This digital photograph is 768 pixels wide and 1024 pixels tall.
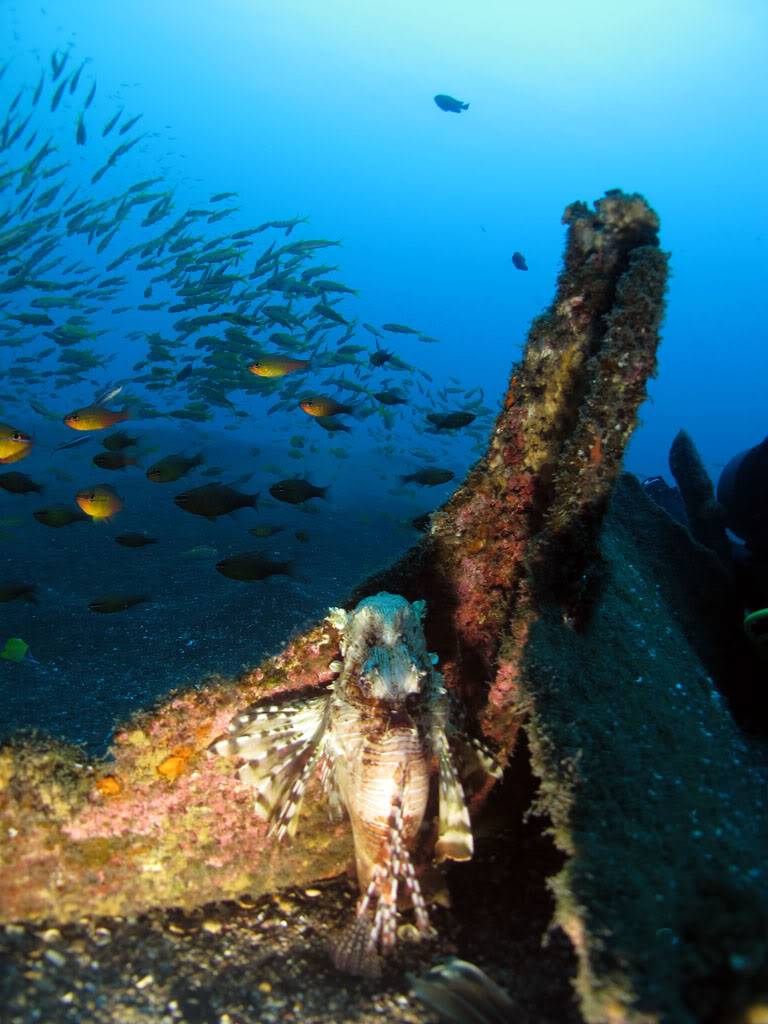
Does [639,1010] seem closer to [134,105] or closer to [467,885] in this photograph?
[467,885]

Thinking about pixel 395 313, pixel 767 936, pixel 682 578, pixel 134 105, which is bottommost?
pixel 767 936

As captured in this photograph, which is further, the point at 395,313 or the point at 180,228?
the point at 395,313

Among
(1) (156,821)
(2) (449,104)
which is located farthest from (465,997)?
(2) (449,104)

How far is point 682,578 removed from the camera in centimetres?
466

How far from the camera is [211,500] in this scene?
5738 millimetres

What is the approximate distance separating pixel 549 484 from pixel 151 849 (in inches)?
107

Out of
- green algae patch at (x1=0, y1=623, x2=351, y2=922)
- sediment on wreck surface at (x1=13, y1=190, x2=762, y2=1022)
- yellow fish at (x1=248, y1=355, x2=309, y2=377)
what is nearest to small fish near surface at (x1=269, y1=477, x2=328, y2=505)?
yellow fish at (x1=248, y1=355, x2=309, y2=377)

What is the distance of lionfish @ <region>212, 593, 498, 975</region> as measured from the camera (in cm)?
223

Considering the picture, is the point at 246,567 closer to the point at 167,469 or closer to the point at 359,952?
the point at 167,469

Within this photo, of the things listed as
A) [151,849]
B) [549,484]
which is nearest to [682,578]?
[549,484]

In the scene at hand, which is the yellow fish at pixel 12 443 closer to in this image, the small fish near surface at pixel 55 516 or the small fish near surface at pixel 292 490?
the small fish near surface at pixel 55 516

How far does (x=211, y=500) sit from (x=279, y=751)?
369 centimetres

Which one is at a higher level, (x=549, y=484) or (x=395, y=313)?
(x=395, y=313)

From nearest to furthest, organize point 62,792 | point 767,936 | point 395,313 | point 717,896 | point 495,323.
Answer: point 767,936 < point 717,896 < point 62,792 < point 395,313 < point 495,323
